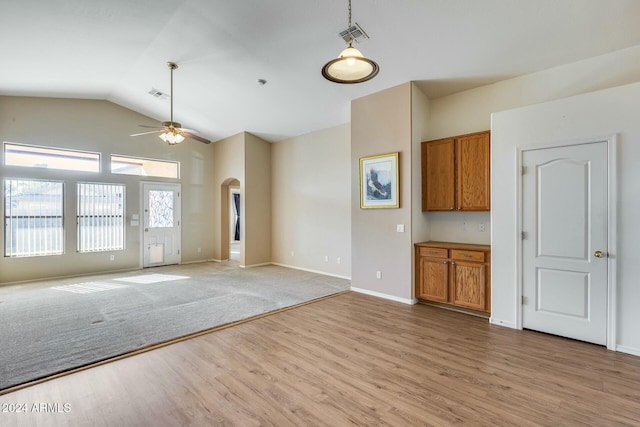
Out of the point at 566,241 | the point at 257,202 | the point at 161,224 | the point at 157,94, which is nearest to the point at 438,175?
the point at 566,241

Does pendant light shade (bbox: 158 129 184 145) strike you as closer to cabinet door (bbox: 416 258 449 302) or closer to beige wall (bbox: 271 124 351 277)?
beige wall (bbox: 271 124 351 277)

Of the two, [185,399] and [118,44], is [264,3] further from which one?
[185,399]

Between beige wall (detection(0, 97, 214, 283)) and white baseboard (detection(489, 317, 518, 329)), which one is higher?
beige wall (detection(0, 97, 214, 283))

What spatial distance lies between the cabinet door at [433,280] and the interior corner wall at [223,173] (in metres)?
4.63

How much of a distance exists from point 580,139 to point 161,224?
834 cm

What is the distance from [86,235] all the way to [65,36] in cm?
422

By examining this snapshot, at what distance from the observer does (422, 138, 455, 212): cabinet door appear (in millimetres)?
4191

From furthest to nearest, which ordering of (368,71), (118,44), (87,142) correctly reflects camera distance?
(87,142)
(118,44)
(368,71)

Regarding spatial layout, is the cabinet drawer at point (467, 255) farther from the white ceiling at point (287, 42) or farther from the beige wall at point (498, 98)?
the white ceiling at point (287, 42)

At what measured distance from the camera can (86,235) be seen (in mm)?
6434

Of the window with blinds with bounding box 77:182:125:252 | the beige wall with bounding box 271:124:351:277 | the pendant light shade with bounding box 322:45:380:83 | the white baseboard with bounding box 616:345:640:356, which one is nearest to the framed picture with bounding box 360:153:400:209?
the beige wall with bounding box 271:124:351:277

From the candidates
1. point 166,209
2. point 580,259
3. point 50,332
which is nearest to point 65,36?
point 50,332

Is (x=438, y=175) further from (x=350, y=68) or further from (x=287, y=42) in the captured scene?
(x=287, y=42)

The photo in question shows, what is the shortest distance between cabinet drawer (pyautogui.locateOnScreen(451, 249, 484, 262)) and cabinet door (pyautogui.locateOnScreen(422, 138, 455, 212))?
0.65m
